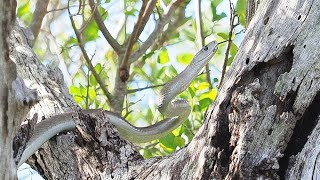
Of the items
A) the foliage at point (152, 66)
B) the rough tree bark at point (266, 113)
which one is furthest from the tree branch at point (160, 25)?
the rough tree bark at point (266, 113)

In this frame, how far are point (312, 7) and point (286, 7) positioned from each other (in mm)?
88

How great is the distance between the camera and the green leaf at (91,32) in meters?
5.11

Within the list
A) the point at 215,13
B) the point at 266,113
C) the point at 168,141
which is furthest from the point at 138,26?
the point at 266,113

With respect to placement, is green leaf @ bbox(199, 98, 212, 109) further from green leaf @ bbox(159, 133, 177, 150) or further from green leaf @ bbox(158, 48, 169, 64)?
green leaf @ bbox(158, 48, 169, 64)

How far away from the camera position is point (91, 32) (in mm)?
5129

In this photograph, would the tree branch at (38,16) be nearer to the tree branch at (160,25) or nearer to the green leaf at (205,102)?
the tree branch at (160,25)

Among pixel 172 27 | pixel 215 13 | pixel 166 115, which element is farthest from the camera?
pixel 172 27

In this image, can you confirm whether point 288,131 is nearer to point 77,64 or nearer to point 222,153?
point 222,153

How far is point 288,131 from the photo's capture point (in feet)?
7.34

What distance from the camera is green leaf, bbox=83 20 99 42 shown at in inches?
201

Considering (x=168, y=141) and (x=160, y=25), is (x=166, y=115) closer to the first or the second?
(x=168, y=141)

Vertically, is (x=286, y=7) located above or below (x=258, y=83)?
above

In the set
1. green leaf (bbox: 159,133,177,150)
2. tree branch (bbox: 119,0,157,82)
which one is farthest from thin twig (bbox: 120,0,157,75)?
green leaf (bbox: 159,133,177,150)

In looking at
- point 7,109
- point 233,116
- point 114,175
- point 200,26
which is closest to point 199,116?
point 200,26
